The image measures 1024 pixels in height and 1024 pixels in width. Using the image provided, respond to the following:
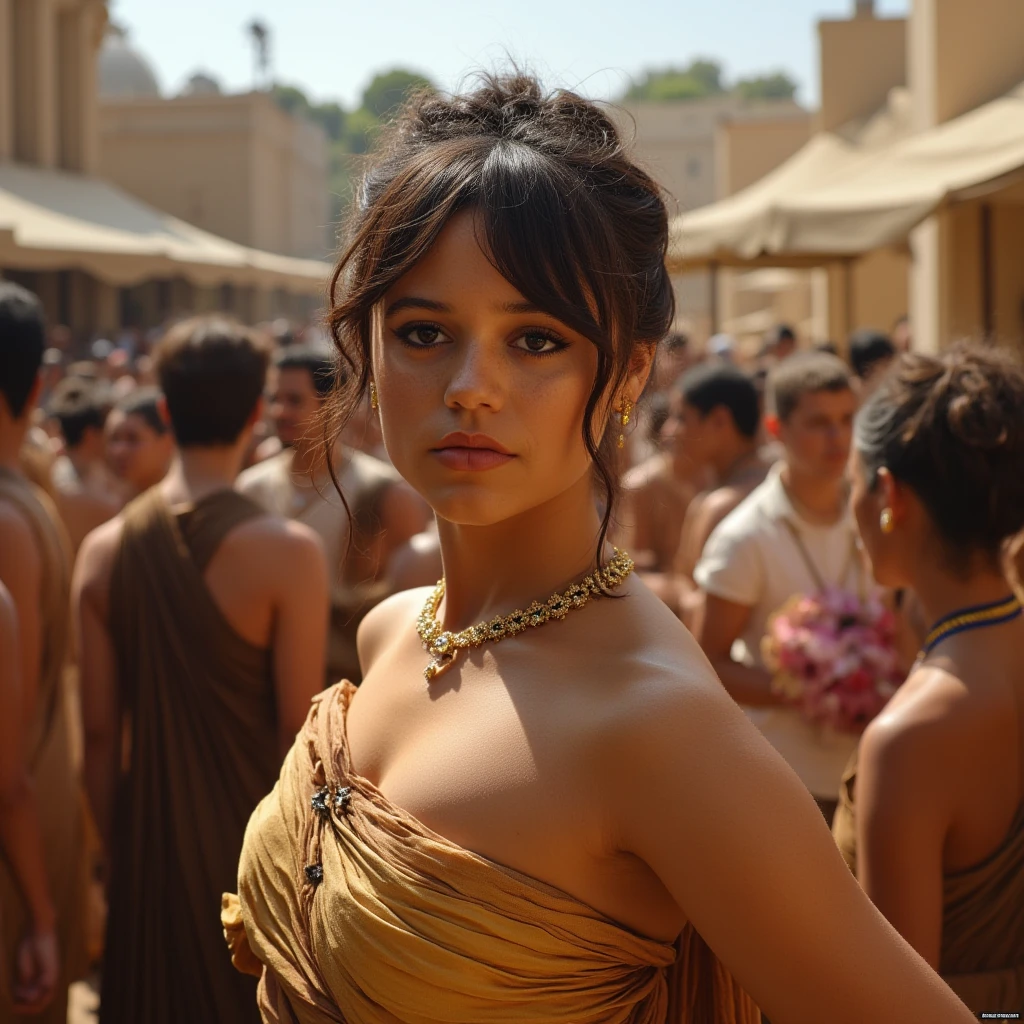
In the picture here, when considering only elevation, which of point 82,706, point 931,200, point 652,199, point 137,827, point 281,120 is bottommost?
point 137,827

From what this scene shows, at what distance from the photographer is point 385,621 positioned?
2234mm

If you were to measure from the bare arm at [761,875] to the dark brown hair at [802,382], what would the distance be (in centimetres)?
336

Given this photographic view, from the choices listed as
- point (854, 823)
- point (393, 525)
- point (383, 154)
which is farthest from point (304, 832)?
point (393, 525)

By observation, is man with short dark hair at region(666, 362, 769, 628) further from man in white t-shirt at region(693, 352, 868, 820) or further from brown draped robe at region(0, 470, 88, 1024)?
brown draped robe at region(0, 470, 88, 1024)

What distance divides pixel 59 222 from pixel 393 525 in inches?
559

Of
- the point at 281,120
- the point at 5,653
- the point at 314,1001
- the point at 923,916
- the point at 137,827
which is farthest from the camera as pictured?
the point at 281,120

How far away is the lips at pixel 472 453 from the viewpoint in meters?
1.72

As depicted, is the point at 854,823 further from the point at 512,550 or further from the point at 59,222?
the point at 59,222

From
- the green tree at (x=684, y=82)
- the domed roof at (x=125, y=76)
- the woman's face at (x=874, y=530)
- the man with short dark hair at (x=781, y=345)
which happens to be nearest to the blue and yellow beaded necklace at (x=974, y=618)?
the woman's face at (x=874, y=530)

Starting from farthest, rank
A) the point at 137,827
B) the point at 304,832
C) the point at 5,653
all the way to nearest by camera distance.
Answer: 1. the point at 137,827
2. the point at 5,653
3. the point at 304,832

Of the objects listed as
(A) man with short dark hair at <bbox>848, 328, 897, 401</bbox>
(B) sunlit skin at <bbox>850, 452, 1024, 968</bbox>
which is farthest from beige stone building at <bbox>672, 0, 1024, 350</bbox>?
(B) sunlit skin at <bbox>850, 452, 1024, 968</bbox>

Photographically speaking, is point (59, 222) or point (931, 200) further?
point (59, 222)

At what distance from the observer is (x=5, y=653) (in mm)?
2893

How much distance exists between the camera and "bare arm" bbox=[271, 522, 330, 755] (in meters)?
3.62
